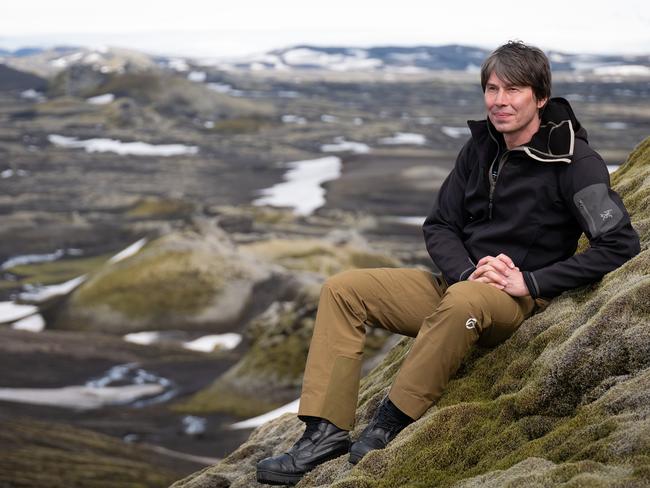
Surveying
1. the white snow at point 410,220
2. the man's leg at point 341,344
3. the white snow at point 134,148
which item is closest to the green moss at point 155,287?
the white snow at point 410,220

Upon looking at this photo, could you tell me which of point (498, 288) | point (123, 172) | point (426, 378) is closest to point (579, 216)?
point (498, 288)

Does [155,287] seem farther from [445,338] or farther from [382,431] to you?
[445,338]

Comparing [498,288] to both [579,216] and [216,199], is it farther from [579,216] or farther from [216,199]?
[216,199]

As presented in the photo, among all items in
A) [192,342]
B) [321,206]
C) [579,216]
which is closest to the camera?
[579,216]

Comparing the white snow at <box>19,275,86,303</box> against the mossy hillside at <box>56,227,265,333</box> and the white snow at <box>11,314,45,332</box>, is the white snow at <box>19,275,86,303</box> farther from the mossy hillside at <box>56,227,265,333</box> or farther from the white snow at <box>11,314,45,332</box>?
the white snow at <box>11,314,45,332</box>

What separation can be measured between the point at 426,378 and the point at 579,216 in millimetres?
1820

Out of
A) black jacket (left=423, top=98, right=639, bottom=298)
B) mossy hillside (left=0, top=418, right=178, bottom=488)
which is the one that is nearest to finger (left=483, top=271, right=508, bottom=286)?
black jacket (left=423, top=98, right=639, bottom=298)

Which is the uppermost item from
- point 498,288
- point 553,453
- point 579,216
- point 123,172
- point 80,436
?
point 579,216

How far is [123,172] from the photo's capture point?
166 m

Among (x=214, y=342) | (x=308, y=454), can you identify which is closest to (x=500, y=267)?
(x=308, y=454)

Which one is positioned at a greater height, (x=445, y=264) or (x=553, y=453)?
(x=445, y=264)

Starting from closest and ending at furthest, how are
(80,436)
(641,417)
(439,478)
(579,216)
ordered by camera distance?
1. (641,417)
2. (439,478)
3. (579,216)
4. (80,436)

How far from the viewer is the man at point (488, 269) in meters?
7.81

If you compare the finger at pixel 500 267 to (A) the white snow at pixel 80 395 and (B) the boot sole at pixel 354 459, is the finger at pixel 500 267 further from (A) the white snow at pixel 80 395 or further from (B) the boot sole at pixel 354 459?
(A) the white snow at pixel 80 395
